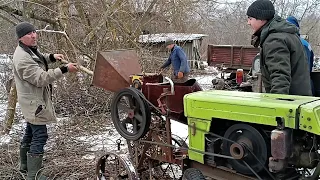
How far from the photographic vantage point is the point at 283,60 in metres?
2.82

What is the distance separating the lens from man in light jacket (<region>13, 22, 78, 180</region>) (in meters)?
3.94

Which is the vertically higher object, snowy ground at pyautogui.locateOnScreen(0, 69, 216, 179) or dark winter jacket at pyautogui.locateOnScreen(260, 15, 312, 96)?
dark winter jacket at pyautogui.locateOnScreen(260, 15, 312, 96)

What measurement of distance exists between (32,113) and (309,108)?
2.89 metres

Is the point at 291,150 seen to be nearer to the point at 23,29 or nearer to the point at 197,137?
the point at 197,137

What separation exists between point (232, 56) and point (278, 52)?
399 inches

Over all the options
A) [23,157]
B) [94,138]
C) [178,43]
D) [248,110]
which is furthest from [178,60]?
[178,43]

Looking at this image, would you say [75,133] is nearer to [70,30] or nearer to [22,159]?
[22,159]

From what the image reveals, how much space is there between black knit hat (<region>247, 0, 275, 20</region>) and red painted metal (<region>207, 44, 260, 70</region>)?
9.27 m

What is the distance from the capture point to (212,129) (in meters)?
2.83

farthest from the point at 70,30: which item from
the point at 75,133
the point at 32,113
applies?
the point at 32,113

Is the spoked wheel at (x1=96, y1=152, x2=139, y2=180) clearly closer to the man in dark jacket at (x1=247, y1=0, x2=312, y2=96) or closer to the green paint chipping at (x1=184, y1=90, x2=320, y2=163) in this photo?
the green paint chipping at (x1=184, y1=90, x2=320, y2=163)

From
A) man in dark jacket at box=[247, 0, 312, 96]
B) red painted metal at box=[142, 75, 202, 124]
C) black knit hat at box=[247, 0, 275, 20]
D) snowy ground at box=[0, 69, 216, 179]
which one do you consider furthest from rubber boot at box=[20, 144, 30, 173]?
black knit hat at box=[247, 0, 275, 20]

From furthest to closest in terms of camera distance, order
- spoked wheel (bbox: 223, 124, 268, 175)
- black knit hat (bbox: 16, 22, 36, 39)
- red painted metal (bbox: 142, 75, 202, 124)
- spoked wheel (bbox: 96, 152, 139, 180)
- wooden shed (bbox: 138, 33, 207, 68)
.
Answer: wooden shed (bbox: 138, 33, 207, 68) → black knit hat (bbox: 16, 22, 36, 39) → spoked wheel (bbox: 96, 152, 139, 180) → red painted metal (bbox: 142, 75, 202, 124) → spoked wheel (bbox: 223, 124, 268, 175)

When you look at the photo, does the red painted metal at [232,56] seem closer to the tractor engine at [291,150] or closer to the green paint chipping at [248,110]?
the green paint chipping at [248,110]
